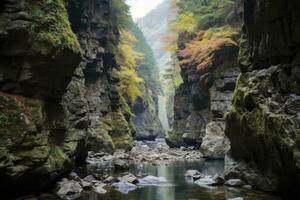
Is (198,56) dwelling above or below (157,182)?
above

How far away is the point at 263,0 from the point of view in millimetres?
13172

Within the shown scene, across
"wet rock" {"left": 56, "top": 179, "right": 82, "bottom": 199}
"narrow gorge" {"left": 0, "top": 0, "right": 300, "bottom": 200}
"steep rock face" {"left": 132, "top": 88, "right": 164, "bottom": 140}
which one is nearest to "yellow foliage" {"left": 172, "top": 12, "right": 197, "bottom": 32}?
"narrow gorge" {"left": 0, "top": 0, "right": 300, "bottom": 200}

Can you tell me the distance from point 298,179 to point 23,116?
8.68 meters

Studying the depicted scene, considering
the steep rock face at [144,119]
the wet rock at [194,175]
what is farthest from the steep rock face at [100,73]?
the steep rock face at [144,119]

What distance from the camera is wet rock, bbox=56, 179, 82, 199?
12976 mm

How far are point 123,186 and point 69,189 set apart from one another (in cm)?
240

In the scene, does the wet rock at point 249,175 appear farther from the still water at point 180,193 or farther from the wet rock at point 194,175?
the wet rock at point 194,175

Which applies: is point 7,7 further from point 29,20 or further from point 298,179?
point 298,179

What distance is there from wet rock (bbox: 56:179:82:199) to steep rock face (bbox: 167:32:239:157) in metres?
15.2

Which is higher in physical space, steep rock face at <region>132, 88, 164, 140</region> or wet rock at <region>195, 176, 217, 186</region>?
steep rock face at <region>132, 88, 164, 140</region>

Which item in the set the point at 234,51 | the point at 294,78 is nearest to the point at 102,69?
the point at 234,51

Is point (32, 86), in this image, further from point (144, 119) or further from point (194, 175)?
point (144, 119)

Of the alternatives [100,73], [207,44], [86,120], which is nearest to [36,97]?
[86,120]

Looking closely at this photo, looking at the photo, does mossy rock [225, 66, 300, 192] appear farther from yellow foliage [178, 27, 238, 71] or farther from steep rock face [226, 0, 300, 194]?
yellow foliage [178, 27, 238, 71]
